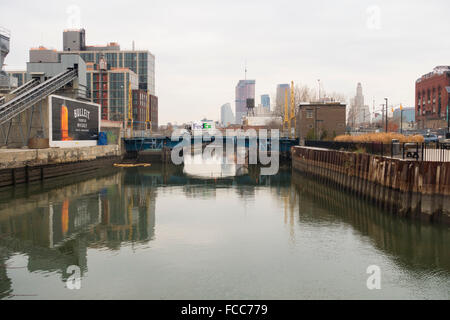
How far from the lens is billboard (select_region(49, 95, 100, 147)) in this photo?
6150 cm

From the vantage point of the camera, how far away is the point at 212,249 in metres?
23.7

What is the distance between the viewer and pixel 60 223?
30734 mm

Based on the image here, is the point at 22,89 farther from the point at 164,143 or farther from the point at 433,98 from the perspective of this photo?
the point at 433,98

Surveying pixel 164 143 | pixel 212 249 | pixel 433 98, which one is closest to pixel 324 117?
pixel 164 143

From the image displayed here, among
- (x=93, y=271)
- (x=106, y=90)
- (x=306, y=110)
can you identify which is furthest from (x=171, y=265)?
(x=106, y=90)

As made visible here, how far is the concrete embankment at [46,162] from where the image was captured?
47000 mm

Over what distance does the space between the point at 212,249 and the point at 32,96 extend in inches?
1784

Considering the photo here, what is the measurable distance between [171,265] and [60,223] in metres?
13.6

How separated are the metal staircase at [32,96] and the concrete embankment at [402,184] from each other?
3877 cm

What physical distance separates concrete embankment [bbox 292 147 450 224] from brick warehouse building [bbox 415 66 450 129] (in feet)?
346

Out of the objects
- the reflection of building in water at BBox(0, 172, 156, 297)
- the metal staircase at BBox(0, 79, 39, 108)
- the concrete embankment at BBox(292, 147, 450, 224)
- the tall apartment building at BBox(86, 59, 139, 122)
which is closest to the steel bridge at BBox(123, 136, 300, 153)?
the metal staircase at BBox(0, 79, 39, 108)

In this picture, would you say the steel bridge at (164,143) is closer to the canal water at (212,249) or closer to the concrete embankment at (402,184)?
the concrete embankment at (402,184)
